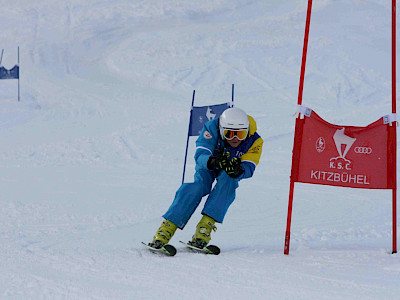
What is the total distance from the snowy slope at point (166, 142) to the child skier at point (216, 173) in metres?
0.22

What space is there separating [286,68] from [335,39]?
3731mm

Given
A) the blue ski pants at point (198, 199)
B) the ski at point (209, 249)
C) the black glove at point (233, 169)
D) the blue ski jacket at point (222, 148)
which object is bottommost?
the ski at point (209, 249)

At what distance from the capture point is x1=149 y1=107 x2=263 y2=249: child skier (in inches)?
175

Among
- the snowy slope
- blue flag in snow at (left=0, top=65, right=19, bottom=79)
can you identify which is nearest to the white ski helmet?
the snowy slope

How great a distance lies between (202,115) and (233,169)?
350 cm

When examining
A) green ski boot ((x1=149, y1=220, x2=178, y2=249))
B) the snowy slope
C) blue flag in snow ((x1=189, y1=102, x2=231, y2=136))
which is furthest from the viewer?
blue flag in snow ((x1=189, y1=102, x2=231, y2=136))

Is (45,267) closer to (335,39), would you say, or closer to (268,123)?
(268,123)

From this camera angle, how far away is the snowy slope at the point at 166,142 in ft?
11.7

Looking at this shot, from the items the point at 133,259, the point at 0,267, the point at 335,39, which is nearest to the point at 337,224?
the point at 133,259

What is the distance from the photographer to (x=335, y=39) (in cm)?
2294

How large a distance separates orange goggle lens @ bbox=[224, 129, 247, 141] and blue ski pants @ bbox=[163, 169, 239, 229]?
0.94 ft

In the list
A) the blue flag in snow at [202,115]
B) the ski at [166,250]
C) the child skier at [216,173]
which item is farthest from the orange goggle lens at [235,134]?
the blue flag in snow at [202,115]

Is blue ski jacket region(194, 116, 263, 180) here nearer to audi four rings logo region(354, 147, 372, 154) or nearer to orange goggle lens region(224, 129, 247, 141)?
orange goggle lens region(224, 129, 247, 141)

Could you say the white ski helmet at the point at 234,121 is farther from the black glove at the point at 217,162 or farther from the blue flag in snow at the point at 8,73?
the blue flag in snow at the point at 8,73
